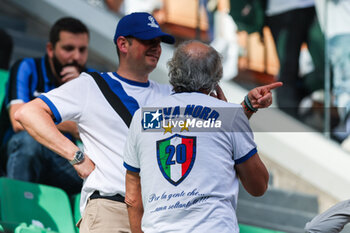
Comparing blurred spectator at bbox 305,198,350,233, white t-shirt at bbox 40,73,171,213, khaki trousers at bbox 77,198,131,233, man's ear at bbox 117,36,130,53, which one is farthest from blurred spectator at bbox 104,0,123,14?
blurred spectator at bbox 305,198,350,233

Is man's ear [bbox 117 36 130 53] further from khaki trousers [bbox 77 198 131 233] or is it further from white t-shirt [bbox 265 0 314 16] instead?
white t-shirt [bbox 265 0 314 16]

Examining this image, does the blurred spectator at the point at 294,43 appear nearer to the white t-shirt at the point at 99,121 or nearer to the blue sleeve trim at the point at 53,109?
the white t-shirt at the point at 99,121

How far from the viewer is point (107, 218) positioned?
9.30 feet

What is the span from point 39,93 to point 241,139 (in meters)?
1.88

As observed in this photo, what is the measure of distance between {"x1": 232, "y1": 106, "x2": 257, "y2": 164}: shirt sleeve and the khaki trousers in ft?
2.02

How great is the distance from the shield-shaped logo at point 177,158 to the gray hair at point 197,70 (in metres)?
0.20

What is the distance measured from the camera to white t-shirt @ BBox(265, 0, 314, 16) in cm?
575

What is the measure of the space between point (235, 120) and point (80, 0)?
13.6ft

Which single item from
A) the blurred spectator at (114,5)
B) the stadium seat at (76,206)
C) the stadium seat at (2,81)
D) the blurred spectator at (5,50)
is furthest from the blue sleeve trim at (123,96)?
the blurred spectator at (114,5)

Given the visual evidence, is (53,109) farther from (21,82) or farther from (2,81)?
Result: (2,81)

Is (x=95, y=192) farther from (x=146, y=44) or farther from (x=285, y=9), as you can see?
(x=285, y=9)

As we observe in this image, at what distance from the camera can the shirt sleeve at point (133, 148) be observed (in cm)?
254

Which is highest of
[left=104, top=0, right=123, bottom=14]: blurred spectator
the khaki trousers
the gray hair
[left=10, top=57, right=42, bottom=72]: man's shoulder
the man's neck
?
[left=104, top=0, right=123, bottom=14]: blurred spectator

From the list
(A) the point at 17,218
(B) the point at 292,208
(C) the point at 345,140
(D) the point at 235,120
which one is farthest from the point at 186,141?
(C) the point at 345,140
